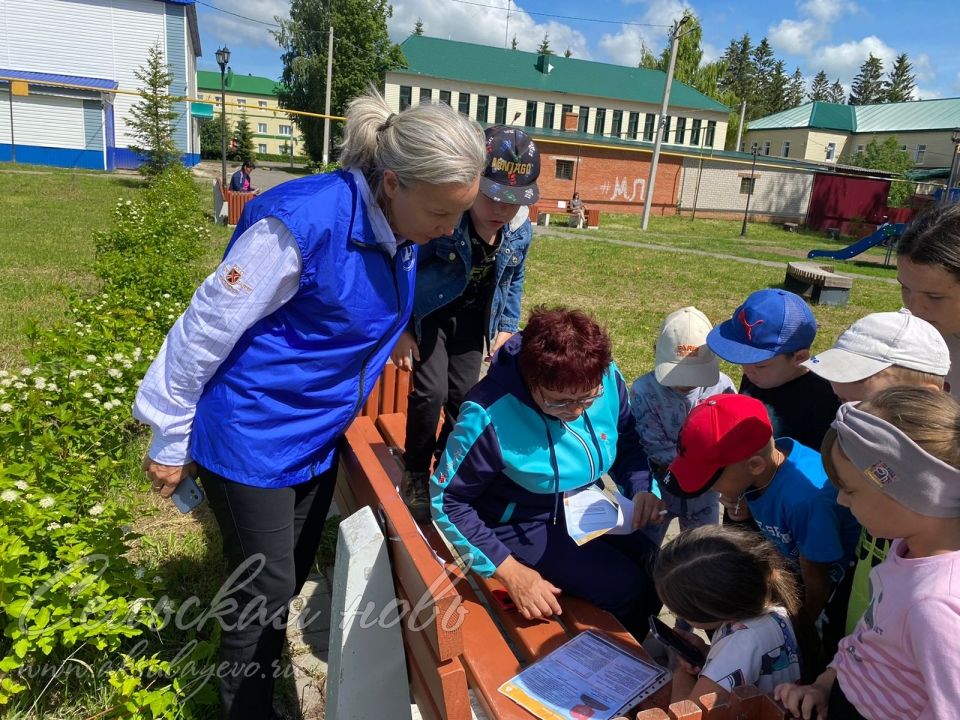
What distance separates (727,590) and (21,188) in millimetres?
22335

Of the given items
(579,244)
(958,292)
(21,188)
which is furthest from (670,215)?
(958,292)

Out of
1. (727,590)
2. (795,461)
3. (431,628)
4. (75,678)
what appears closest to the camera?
(431,628)

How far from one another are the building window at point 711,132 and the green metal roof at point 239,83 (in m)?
47.8

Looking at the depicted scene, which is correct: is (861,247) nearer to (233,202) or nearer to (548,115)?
(233,202)

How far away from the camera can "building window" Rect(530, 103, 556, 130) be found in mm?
46809

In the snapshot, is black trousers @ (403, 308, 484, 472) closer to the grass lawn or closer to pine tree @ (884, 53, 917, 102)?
the grass lawn

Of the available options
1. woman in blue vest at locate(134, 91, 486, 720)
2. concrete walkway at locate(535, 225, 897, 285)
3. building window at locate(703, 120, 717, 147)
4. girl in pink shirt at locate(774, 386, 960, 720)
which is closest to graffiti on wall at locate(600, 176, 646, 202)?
concrete walkway at locate(535, 225, 897, 285)

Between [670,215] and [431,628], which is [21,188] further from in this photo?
[670,215]

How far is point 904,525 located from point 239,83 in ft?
290

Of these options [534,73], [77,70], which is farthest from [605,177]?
[77,70]

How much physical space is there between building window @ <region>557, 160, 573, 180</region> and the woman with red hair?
31.1m

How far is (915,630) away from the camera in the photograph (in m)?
1.22

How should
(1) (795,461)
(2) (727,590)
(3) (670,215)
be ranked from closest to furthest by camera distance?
(2) (727,590)
(1) (795,461)
(3) (670,215)

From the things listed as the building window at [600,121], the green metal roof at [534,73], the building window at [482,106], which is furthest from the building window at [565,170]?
the building window at [600,121]
